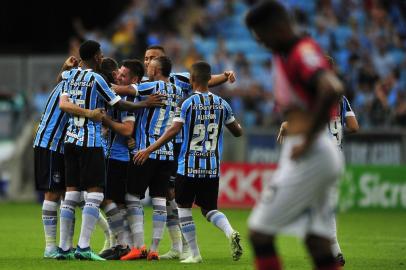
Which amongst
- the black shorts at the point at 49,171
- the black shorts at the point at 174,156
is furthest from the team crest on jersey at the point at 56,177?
the black shorts at the point at 174,156

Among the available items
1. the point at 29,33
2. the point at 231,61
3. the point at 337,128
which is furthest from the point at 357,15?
the point at 337,128

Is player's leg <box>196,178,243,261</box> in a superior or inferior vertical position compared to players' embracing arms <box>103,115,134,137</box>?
inferior

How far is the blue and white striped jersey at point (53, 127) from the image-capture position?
11.7 m

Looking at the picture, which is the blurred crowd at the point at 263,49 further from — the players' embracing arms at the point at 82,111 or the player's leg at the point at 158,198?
the players' embracing arms at the point at 82,111

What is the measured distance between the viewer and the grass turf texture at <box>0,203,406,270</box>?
11.1 metres

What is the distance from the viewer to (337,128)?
11789mm

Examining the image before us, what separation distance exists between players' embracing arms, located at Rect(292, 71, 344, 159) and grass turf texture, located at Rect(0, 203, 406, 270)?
13.2ft

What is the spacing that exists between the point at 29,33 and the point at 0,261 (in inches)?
812

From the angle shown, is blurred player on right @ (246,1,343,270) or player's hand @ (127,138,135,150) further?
player's hand @ (127,138,135,150)

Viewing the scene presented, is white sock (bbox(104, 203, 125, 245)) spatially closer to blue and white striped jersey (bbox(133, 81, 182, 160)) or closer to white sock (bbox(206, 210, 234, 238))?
blue and white striped jersey (bbox(133, 81, 182, 160))

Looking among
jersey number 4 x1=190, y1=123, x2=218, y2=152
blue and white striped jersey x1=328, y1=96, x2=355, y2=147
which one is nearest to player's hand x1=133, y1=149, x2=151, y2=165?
jersey number 4 x1=190, y1=123, x2=218, y2=152

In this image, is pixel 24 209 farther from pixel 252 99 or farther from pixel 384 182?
pixel 384 182

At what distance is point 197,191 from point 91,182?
119cm

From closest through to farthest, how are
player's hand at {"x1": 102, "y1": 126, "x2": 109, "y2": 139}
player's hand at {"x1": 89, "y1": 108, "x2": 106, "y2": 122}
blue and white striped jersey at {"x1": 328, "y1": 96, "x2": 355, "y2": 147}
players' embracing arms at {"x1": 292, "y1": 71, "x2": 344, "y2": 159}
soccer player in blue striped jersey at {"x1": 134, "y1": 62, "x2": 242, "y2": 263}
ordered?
players' embracing arms at {"x1": 292, "y1": 71, "x2": 344, "y2": 159}, player's hand at {"x1": 89, "y1": 108, "x2": 106, "y2": 122}, soccer player in blue striped jersey at {"x1": 134, "y1": 62, "x2": 242, "y2": 263}, blue and white striped jersey at {"x1": 328, "y1": 96, "x2": 355, "y2": 147}, player's hand at {"x1": 102, "y1": 126, "x2": 109, "y2": 139}
